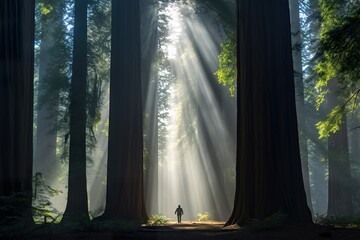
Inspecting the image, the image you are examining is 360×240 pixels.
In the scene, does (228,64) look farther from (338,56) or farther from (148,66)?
(148,66)

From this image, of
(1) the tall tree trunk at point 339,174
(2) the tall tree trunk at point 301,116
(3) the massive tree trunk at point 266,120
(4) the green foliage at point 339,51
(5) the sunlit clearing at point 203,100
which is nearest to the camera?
(4) the green foliage at point 339,51

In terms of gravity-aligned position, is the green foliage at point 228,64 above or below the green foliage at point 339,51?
above

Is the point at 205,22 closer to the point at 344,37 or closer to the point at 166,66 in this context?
the point at 166,66

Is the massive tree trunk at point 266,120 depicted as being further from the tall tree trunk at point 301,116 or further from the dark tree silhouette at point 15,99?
the tall tree trunk at point 301,116

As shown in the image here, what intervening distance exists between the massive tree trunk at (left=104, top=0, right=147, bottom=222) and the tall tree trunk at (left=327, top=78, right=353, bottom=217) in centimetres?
1147

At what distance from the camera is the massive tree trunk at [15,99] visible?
8391mm

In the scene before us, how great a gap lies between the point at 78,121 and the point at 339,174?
14012 mm

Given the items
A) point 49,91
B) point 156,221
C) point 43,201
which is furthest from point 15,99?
point 49,91

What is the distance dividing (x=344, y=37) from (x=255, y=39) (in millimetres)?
2142

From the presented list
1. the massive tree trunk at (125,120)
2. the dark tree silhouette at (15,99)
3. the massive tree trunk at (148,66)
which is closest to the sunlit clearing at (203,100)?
the massive tree trunk at (148,66)

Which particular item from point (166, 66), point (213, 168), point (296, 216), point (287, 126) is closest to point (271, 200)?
point (296, 216)

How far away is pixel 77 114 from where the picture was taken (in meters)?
16.5

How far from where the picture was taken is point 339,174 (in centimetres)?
2277

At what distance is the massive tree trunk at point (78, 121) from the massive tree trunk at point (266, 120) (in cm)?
696
